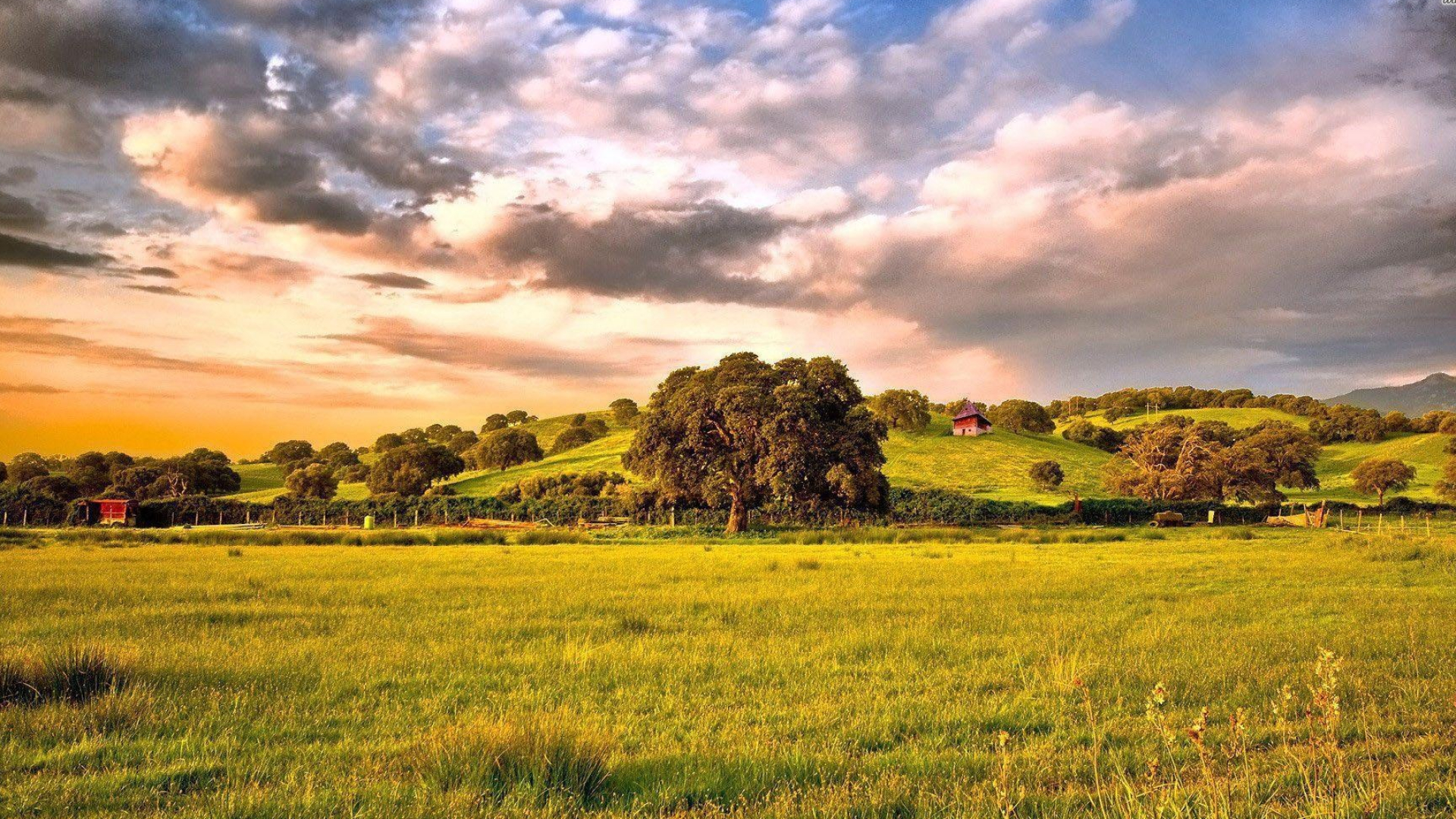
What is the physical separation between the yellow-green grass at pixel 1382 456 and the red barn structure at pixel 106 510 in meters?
117

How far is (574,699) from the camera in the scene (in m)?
9.38

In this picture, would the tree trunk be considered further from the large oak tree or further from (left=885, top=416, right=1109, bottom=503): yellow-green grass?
(left=885, top=416, right=1109, bottom=503): yellow-green grass

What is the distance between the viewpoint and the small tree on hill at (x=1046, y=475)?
93562 millimetres

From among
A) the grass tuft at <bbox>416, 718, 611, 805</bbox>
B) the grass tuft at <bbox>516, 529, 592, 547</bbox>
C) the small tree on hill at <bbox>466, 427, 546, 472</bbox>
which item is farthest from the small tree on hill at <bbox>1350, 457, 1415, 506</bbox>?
the small tree on hill at <bbox>466, 427, 546, 472</bbox>

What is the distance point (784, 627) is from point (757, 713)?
6033mm

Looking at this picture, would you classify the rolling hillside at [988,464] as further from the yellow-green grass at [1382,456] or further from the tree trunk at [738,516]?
the tree trunk at [738,516]

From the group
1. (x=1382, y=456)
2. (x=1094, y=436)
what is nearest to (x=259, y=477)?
(x=1094, y=436)

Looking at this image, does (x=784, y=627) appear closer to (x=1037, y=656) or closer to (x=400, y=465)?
(x=1037, y=656)

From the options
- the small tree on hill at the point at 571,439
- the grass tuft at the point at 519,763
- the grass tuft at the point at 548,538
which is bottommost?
the grass tuft at the point at 548,538

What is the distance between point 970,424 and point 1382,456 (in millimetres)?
59503

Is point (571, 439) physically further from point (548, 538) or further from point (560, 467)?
point (548, 538)

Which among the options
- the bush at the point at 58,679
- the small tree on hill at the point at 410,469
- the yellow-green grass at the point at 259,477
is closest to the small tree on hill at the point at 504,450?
the small tree on hill at the point at 410,469

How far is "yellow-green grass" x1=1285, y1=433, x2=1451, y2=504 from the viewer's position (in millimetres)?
96875

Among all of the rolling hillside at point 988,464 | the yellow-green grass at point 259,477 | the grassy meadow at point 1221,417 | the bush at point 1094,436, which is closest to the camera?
the rolling hillside at point 988,464
